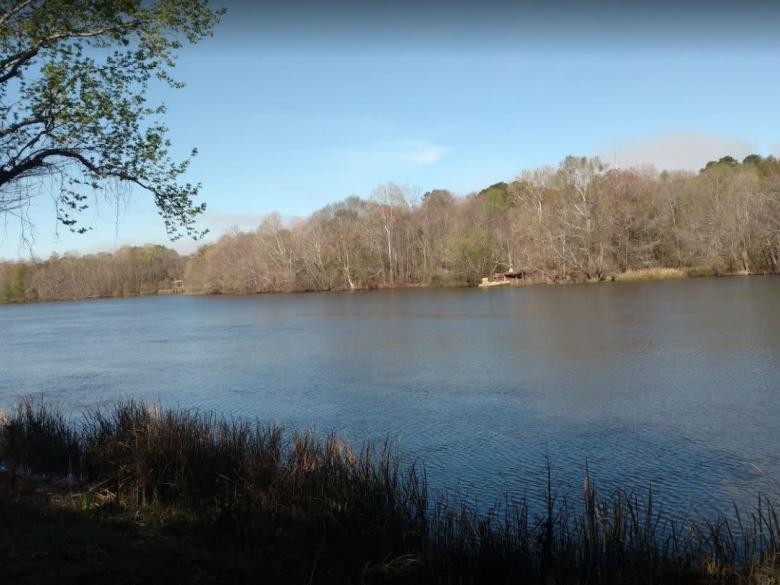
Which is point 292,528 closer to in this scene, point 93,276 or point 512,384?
point 512,384

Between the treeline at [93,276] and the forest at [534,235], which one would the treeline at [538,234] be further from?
the treeline at [93,276]

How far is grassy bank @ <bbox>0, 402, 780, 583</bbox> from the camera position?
19.1 feet

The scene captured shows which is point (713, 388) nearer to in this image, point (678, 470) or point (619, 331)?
point (678, 470)

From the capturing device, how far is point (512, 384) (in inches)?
703

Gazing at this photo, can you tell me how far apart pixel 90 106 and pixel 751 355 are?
59.1ft

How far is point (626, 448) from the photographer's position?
37.4ft

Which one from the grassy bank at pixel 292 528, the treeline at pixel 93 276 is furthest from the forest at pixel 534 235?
the grassy bank at pixel 292 528

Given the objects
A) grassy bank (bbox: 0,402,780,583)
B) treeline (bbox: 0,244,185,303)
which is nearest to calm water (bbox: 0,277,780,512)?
grassy bank (bbox: 0,402,780,583)

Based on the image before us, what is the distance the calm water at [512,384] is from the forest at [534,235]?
25144mm

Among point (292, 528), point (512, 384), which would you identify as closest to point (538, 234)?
point (512, 384)

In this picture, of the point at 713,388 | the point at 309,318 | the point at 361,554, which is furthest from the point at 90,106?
the point at 309,318

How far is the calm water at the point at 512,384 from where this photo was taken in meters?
10.6

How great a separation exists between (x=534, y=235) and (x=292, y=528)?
64.7 m

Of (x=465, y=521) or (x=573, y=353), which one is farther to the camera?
(x=573, y=353)
